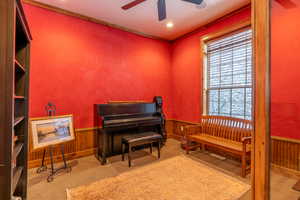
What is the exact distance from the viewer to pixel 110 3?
8.96ft

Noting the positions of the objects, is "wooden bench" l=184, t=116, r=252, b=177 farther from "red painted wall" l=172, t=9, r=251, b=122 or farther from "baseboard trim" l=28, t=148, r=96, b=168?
"baseboard trim" l=28, t=148, r=96, b=168

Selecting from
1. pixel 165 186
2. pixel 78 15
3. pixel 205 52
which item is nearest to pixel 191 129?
pixel 165 186

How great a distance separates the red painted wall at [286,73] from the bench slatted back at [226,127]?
0.45 metres

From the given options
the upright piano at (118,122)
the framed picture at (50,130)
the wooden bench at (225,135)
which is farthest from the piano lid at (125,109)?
the wooden bench at (225,135)

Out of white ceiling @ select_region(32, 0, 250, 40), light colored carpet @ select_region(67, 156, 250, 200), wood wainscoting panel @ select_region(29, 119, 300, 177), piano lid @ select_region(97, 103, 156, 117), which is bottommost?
light colored carpet @ select_region(67, 156, 250, 200)

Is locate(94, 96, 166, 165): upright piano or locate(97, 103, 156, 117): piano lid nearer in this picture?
locate(94, 96, 166, 165): upright piano

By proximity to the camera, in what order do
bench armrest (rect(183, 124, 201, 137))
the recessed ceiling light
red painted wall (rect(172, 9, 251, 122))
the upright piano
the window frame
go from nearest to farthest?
1. the upright piano
2. the window frame
3. bench armrest (rect(183, 124, 201, 137))
4. the recessed ceiling light
5. red painted wall (rect(172, 9, 251, 122))

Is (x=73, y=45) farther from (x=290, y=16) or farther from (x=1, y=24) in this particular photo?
(x=290, y=16)

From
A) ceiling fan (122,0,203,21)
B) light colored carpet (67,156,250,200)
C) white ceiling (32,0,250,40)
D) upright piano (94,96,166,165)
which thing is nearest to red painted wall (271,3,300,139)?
white ceiling (32,0,250,40)

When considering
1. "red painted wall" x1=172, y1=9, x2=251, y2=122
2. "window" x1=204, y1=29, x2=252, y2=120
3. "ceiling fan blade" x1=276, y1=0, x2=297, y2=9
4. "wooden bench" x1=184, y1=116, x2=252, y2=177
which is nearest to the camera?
"ceiling fan blade" x1=276, y1=0, x2=297, y2=9

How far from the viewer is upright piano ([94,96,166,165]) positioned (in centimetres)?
299

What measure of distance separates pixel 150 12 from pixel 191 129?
8.97ft

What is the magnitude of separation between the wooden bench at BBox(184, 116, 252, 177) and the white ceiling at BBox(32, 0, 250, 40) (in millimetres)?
2241

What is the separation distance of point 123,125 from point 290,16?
3413mm
